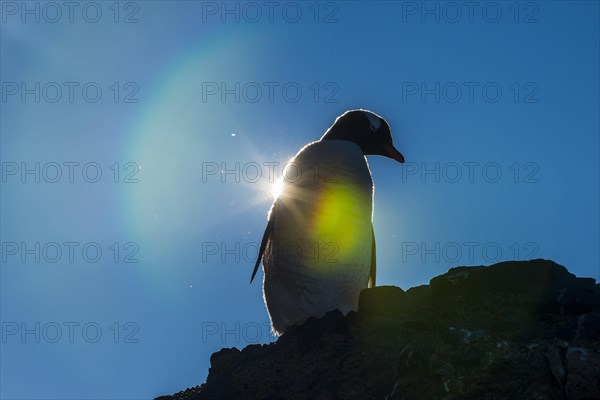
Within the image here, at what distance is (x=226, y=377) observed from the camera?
4.43 m

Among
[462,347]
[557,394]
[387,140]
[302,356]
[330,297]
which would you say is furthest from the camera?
[387,140]

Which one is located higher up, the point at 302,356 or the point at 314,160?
the point at 314,160

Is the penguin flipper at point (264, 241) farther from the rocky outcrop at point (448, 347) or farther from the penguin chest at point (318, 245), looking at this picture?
the rocky outcrop at point (448, 347)

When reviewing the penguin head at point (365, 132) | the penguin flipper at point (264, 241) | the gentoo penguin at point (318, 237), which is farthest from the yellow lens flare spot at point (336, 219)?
the penguin head at point (365, 132)

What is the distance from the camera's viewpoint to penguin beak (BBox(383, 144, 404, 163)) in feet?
23.4

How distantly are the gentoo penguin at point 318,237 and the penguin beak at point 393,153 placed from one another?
0.96 meters

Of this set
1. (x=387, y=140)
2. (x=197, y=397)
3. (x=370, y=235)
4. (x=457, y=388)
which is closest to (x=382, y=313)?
(x=457, y=388)

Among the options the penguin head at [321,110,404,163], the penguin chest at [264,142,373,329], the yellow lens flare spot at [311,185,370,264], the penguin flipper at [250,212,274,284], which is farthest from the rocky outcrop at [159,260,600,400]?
the penguin head at [321,110,404,163]

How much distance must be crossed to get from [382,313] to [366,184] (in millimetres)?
1892

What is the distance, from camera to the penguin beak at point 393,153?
23.4ft

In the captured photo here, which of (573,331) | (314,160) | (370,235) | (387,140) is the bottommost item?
(573,331)

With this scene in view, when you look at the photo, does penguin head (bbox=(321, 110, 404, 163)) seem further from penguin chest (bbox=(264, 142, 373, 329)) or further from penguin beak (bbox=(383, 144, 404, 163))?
penguin chest (bbox=(264, 142, 373, 329))

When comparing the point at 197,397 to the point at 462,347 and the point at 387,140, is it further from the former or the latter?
the point at 387,140

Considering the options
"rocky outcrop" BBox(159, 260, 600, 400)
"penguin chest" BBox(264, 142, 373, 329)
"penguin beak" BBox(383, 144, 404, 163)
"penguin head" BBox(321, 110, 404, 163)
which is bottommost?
"rocky outcrop" BBox(159, 260, 600, 400)
